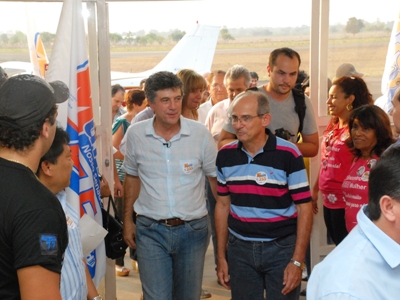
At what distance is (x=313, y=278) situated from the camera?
1582mm

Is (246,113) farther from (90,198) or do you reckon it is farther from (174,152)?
(90,198)

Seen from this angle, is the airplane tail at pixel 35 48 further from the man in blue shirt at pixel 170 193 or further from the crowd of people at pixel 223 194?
the man in blue shirt at pixel 170 193

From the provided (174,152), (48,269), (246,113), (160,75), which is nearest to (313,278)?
(48,269)

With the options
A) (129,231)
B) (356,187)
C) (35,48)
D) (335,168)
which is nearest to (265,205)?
(356,187)

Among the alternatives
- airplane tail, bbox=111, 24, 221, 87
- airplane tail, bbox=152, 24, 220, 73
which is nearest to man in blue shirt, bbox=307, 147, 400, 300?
airplane tail, bbox=111, 24, 221, 87

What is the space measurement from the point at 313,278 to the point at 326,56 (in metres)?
3.93

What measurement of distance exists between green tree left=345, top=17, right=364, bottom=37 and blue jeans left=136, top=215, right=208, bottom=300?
2746 mm

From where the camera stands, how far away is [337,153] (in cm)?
442

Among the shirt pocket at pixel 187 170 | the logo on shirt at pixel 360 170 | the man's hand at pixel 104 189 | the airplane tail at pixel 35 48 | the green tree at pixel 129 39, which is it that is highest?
the airplane tail at pixel 35 48

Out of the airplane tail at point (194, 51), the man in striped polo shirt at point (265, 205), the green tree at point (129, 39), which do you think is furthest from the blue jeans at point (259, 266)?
the green tree at point (129, 39)

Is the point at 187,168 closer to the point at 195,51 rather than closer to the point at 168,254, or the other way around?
the point at 168,254

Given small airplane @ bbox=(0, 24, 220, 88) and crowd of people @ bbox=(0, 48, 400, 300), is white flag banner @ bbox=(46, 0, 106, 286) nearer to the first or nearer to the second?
crowd of people @ bbox=(0, 48, 400, 300)

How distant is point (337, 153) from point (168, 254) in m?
1.61

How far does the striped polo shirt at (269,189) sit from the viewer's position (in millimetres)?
3309
